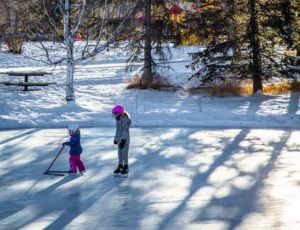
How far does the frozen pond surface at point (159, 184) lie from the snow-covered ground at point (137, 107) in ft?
5.50

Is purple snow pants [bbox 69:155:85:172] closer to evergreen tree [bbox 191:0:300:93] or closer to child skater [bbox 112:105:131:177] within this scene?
child skater [bbox 112:105:131:177]

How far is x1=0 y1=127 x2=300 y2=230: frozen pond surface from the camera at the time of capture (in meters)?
7.73

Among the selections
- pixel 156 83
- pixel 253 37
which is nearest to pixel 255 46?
pixel 253 37

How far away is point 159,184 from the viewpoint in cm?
972

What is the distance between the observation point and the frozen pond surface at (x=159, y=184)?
7727mm

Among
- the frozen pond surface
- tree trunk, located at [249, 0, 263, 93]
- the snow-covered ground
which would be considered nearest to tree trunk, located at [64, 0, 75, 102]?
the snow-covered ground

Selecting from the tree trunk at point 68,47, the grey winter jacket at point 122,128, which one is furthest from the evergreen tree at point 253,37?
the grey winter jacket at point 122,128

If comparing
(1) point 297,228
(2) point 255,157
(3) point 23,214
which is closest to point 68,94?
(2) point 255,157

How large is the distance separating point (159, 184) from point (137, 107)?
30.8ft

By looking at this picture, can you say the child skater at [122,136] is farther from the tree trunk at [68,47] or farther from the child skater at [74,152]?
the tree trunk at [68,47]

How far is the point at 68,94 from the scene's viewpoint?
65.2ft

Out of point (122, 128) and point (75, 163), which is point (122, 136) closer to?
point (122, 128)

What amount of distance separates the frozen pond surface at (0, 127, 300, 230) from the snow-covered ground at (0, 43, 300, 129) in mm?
1678

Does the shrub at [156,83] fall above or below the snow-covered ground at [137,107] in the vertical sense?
above
